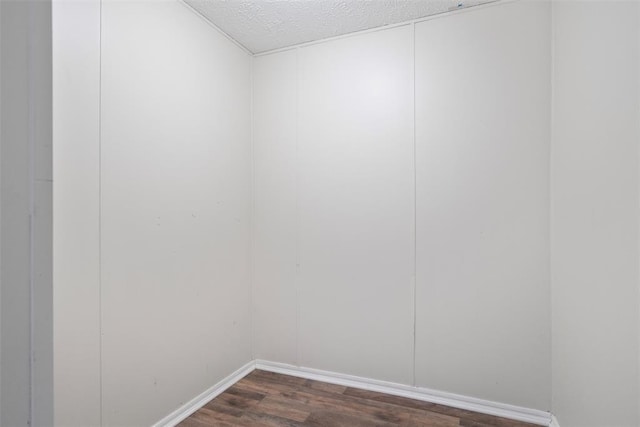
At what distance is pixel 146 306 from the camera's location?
1.89 meters

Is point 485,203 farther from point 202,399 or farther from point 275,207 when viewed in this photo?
point 202,399

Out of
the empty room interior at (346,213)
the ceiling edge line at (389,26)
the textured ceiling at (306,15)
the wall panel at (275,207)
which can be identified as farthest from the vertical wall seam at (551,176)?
the wall panel at (275,207)

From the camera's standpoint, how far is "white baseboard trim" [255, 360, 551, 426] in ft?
6.84

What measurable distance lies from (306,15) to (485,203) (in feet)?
5.69

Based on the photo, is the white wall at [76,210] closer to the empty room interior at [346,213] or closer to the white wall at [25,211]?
the empty room interior at [346,213]

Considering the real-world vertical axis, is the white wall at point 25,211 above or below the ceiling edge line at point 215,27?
below

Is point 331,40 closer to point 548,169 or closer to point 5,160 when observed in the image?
point 548,169

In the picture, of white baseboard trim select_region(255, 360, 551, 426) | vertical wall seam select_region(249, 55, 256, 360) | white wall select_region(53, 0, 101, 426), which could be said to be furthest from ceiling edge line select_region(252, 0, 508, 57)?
white baseboard trim select_region(255, 360, 551, 426)

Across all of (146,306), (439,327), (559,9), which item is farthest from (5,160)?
(559,9)

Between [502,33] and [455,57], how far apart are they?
0.97 ft

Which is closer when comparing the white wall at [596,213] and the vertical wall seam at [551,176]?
the white wall at [596,213]

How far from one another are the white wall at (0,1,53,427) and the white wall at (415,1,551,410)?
7.07 feet

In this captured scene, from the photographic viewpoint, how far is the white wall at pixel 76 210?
1.47 m

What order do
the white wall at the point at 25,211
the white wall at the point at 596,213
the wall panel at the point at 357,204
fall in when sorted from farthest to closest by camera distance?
the wall panel at the point at 357,204 < the white wall at the point at 596,213 < the white wall at the point at 25,211
